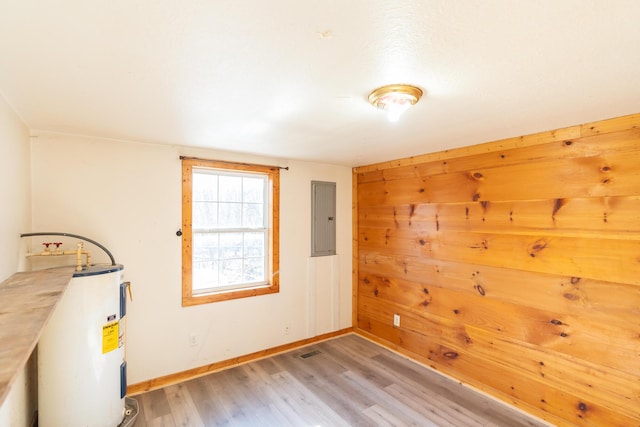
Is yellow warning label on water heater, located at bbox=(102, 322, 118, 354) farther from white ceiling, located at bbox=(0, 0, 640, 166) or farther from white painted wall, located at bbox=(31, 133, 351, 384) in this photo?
white ceiling, located at bbox=(0, 0, 640, 166)

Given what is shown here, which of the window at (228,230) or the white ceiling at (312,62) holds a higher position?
the white ceiling at (312,62)

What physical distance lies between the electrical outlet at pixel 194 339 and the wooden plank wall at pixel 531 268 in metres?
2.17

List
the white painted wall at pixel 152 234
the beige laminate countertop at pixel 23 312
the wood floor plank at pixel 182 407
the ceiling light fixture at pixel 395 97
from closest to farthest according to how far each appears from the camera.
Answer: the beige laminate countertop at pixel 23 312, the ceiling light fixture at pixel 395 97, the wood floor plank at pixel 182 407, the white painted wall at pixel 152 234

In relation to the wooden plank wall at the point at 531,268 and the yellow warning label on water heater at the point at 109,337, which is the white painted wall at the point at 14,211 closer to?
the yellow warning label on water heater at the point at 109,337

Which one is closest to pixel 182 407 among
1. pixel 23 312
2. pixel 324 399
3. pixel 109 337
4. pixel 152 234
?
pixel 109 337

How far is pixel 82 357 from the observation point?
2061 mm

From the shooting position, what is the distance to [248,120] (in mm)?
2176

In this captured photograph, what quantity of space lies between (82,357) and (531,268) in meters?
3.36

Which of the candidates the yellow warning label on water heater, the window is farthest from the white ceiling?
the yellow warning label on water heater

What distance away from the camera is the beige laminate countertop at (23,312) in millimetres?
822

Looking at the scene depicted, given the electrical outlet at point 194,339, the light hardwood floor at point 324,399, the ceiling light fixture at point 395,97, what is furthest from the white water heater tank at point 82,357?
the ceiling light fixture at point 395,97

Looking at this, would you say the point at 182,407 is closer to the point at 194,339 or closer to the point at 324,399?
the point at 194,339

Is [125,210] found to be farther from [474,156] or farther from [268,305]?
[474,156]

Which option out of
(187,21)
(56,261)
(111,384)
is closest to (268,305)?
(111,384)
